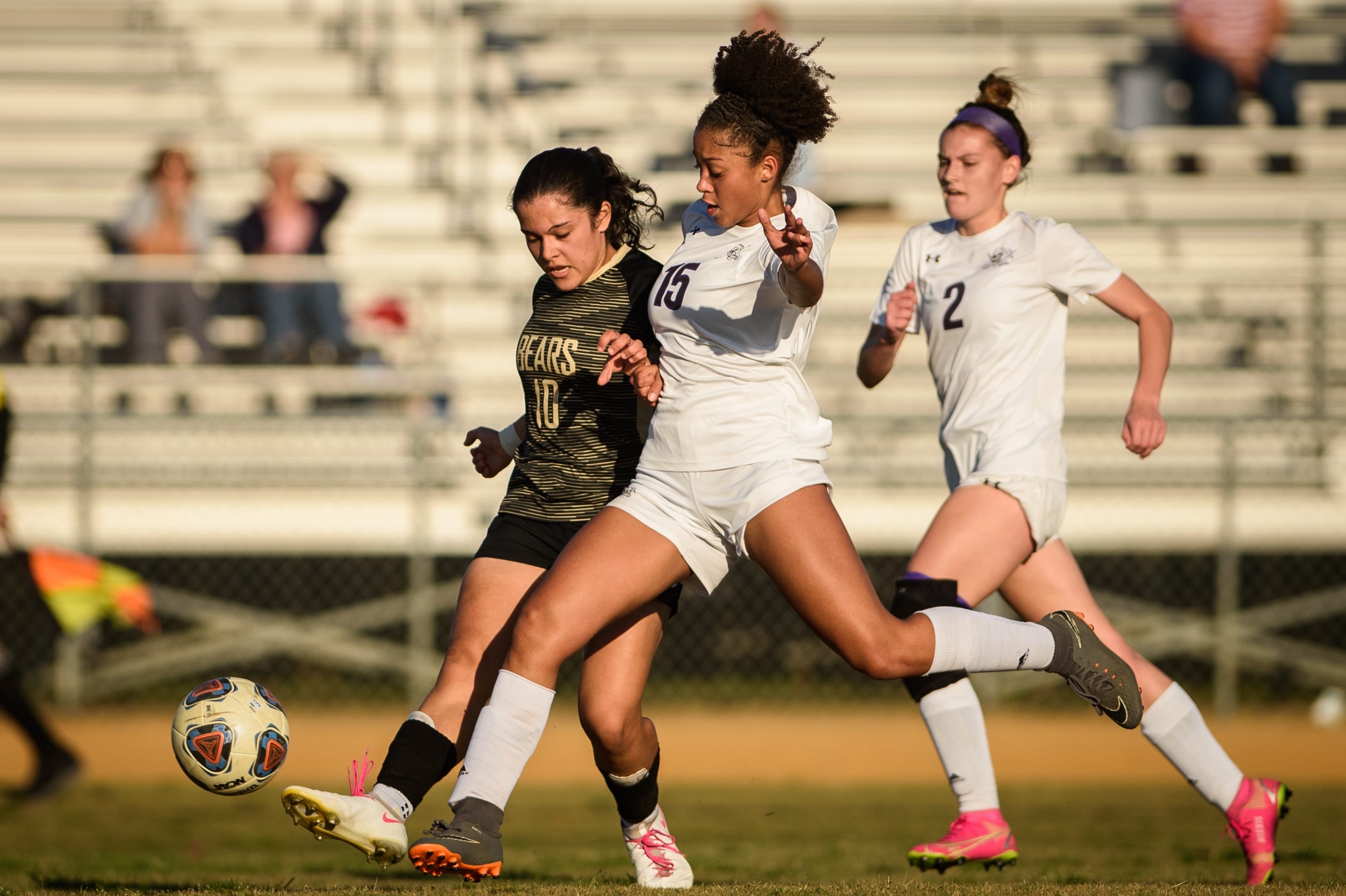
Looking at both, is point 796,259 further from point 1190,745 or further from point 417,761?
point 1190,745

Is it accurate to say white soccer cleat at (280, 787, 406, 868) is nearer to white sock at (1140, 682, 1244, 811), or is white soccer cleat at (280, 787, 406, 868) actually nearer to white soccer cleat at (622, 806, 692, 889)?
white soccer cleat at (622, 806, 692, 889)

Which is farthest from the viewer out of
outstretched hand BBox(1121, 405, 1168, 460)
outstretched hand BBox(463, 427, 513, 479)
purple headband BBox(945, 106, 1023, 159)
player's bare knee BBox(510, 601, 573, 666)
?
purple headband BBox(945, 106, 1023, 159)

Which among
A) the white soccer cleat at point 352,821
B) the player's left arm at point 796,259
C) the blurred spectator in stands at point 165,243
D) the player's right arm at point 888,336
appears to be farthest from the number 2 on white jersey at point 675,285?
the blurred spectator in stands at point 165,243

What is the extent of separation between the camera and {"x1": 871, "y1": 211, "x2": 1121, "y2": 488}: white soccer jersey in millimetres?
4914

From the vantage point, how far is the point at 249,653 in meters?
10.9

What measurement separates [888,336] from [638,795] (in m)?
1.75

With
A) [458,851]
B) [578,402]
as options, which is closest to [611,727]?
[458,851]

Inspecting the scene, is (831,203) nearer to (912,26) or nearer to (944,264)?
(912,26)

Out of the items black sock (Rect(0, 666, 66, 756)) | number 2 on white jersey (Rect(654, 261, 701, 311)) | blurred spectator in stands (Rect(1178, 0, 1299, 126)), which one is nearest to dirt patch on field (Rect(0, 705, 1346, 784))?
black sock (Rect(0, 666, 66, 756))

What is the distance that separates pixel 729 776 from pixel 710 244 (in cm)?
531

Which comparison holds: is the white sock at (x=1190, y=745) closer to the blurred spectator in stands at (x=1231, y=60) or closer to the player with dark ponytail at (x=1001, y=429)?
the player with dark ponytail at (x=1001, y=429)

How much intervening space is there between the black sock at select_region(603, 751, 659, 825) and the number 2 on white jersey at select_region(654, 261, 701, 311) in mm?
1453

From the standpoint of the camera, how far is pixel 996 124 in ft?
16.7

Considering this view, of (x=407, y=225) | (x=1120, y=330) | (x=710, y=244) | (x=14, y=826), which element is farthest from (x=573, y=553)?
(x=407, y=225)
